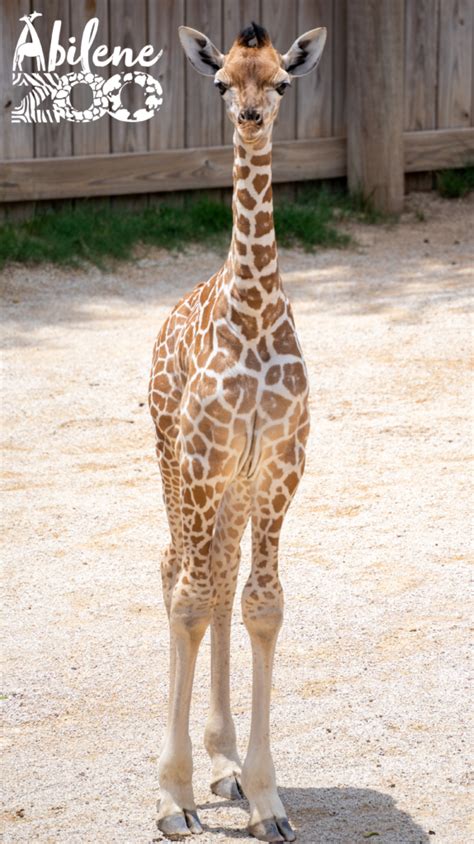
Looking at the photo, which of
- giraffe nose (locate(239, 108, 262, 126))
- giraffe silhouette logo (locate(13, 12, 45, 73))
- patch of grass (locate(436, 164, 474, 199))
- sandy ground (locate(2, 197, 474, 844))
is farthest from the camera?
patch of grass (locate(436, 164, 474, 199))

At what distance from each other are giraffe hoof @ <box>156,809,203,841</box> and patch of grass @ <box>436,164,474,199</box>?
315 inches

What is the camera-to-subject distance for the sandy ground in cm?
400

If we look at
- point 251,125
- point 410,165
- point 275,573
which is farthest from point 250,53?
point 410,165

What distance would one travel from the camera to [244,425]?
3645 mm

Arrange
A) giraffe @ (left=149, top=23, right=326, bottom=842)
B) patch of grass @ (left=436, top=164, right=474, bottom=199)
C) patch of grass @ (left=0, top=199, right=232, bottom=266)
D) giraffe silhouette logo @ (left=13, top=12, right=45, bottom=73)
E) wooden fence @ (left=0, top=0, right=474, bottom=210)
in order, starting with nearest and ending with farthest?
1. giraffe @ (left=149, top=23, right=326, bottom=842)
2. patch of grass @ (left=0, top=199, right=232, bottom=266)
3. giraffe silhouette logo @ (left=13, top=12, right=45, bottom=73)
4. wooden fence @ (left=0, top=0, right=474, bottom=210)
5. patch of grass @ (left=436, top=164, right=474, bottom=199)

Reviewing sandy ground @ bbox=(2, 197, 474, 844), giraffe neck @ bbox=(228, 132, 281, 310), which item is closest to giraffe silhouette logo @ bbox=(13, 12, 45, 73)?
sandy ground @ bbox=(2, 197, 474, 844)

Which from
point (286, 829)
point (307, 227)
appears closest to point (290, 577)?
point (286, 829)

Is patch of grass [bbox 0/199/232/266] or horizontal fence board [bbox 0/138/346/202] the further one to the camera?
horizontal fence board [bbox 0/138/346/202]

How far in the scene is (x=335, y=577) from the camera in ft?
17.7

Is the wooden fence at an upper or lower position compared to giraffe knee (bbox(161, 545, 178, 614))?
upper

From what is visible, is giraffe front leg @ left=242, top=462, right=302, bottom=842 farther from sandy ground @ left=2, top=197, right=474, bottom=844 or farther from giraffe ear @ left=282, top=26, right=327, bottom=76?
giraffe ear @ left=282, top=26, right=327, bottom=76

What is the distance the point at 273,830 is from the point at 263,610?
616mm

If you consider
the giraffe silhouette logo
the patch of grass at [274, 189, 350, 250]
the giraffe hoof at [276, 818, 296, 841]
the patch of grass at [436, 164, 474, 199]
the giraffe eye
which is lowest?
the giraffe hoof at [276, 818, 296, 841]

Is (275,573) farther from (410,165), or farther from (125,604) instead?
(410,165)
